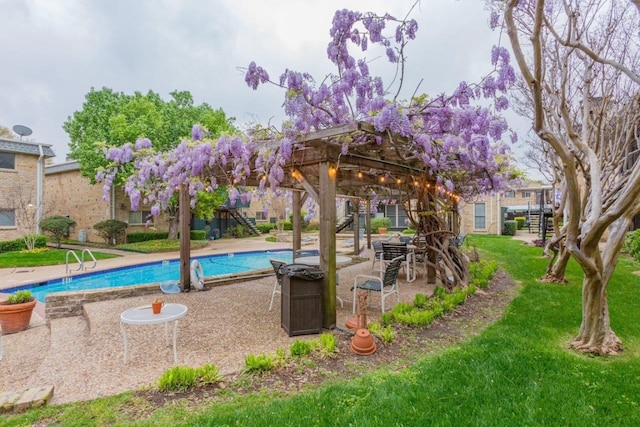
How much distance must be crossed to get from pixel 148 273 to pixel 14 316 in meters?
5.86

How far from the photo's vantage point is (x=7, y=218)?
14.3 meters

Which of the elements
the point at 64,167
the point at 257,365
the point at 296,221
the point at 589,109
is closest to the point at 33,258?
the point at 64,167

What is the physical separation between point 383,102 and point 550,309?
3.94m

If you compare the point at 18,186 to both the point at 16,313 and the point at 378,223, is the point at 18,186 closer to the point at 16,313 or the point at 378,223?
the point at 16,313

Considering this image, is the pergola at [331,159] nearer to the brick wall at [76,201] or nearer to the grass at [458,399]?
the grass at [458,399]

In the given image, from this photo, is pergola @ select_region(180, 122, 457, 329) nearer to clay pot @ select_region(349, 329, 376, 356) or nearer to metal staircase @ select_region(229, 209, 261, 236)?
clay pot @ select_region(349, 329, 376, 356)

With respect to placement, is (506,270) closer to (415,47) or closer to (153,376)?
(415,47)

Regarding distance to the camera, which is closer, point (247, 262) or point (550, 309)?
point (550, 309)

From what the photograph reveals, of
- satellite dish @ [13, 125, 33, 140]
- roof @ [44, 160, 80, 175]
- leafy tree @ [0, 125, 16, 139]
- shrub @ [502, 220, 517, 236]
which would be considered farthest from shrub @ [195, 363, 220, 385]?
leafy tree @ [0, 125, 16, 139]

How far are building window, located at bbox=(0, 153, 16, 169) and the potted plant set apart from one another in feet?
42.6

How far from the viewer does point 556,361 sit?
3262mm

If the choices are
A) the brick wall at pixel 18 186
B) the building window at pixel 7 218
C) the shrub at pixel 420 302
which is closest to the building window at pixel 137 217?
the brick wall at pixel 18 186

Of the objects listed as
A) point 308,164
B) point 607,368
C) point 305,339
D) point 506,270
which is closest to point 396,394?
point 305,339

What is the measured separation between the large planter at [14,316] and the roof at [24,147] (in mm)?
13044
